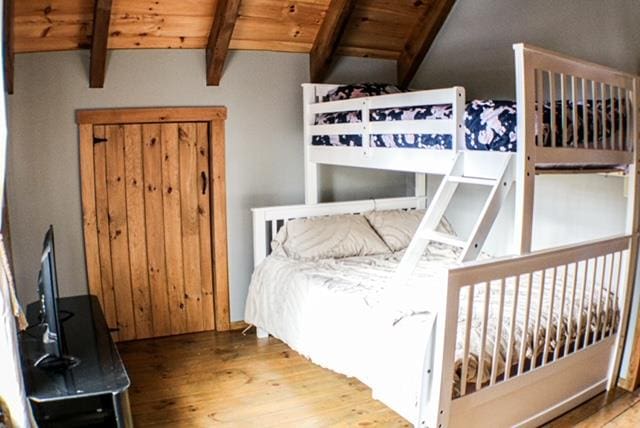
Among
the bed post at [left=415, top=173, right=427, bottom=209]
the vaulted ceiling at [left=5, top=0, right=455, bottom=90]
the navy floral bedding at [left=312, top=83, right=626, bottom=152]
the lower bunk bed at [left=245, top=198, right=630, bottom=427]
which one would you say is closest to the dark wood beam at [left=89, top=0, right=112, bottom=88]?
the vaulted ceiling at [left=5, top=0, right=455, bottom=90]

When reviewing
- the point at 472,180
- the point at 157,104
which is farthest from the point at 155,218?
the point at 472,180

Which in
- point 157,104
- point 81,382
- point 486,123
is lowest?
point 81,382

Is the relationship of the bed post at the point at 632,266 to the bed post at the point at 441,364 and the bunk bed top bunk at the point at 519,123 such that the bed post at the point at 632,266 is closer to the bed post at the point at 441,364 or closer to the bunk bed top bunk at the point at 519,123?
the bunk bed top bunk at the point at 519,123

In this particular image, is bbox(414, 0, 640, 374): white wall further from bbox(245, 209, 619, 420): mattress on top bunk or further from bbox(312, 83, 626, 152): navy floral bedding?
bbox(312, 83, 626, 152): navy floral bedding

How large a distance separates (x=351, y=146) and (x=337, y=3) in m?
0.91

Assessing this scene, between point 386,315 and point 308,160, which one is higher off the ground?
point 308,160

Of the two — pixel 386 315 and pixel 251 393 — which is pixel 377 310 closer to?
pixel 386 315

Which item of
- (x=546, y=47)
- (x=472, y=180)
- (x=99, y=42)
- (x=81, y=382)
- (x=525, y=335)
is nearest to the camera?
(x=81, y=382)

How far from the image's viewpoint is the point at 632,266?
2879mm

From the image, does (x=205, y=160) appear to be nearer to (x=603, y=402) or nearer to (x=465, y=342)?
(x=465, y=342)

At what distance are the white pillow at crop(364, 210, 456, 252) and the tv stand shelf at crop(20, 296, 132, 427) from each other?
2.02m

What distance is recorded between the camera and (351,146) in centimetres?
349

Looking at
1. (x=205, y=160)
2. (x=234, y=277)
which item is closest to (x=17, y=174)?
(x=205, y=160)

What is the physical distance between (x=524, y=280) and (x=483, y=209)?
2.69 ft
